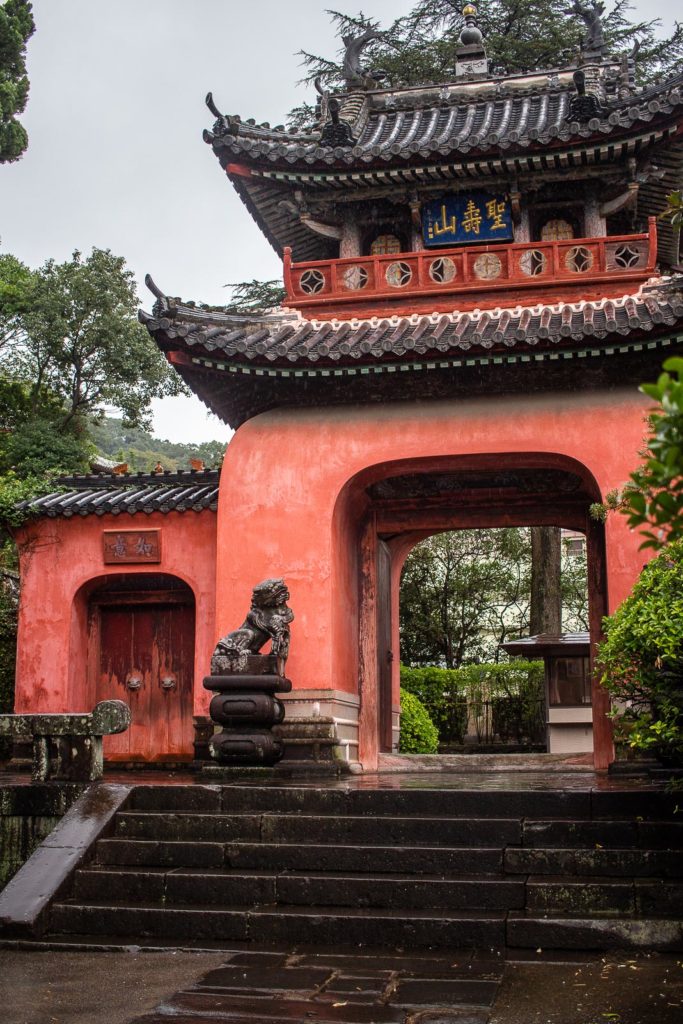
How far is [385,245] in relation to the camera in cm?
1371

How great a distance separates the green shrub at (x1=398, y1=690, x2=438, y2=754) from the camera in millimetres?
17109

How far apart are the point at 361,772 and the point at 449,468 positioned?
361 centimetres

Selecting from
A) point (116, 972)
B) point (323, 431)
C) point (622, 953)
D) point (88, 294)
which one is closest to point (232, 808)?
point (116, 972)

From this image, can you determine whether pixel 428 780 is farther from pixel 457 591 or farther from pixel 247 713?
pixel 457 591

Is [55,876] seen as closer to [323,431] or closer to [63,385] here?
[323,431]

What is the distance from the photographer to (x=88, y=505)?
12.9m

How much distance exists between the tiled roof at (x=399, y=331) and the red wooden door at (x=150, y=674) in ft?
12.4

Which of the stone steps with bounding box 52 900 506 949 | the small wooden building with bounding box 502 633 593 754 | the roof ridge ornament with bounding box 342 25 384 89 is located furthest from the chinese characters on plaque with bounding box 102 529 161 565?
the roof ridge ornament with bounding box 342 25 384 89

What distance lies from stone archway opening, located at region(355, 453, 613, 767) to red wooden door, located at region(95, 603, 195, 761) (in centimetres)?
231

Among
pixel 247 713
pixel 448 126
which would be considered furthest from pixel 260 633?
pixel 448 126

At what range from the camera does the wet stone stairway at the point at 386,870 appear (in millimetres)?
6516

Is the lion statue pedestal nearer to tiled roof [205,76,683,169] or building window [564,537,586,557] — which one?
tiled roof [205,76,683,169]

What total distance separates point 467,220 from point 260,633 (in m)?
6.08

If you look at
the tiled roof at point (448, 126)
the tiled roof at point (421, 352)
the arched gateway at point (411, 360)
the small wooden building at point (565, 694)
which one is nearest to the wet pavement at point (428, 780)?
the arched gateway at point (411, 360)
